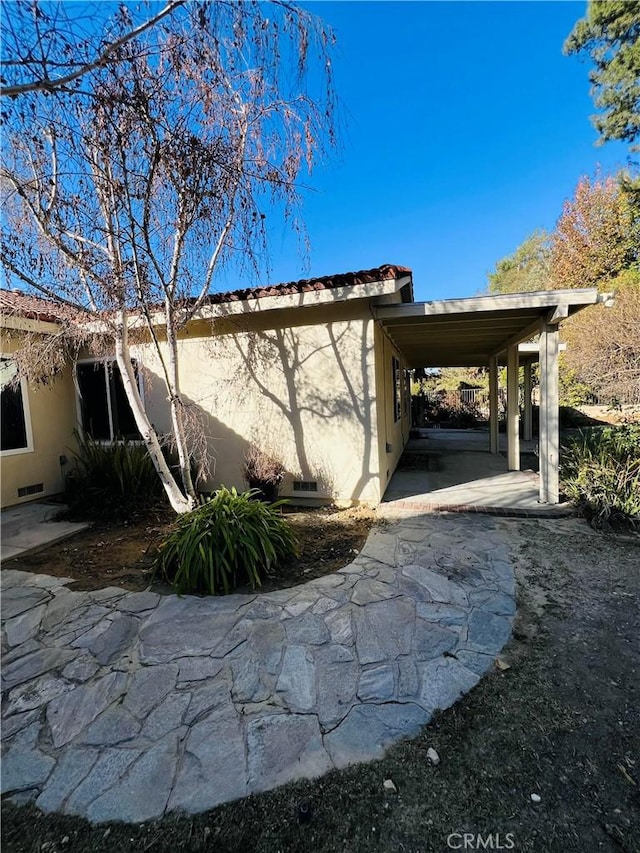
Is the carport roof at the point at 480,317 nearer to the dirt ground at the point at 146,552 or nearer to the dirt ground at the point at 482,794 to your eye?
the dirt ground at the point at 146,552

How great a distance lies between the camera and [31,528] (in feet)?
17.4

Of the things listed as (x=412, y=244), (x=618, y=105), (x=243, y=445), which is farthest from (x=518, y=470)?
(x=618, y=105)

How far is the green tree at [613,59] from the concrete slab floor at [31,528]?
19968 millimetres

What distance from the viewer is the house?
18.2 feet

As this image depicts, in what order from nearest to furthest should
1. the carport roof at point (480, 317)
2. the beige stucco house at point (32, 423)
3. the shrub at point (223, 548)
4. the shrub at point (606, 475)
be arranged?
1. the shrub at point (223, 548)
2. the shrub at point (606, 475)
3. the carport roof at point (480, 317)
4. the beige stucco house at point (32, 423)

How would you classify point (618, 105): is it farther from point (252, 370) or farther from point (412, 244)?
point (252, 370)

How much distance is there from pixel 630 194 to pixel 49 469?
878 inches

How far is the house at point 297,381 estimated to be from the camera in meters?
5.54

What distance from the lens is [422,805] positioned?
1674 mm

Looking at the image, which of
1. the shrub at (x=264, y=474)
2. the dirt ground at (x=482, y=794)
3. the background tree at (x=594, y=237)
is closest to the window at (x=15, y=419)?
the shrub at (x=264, y=474)

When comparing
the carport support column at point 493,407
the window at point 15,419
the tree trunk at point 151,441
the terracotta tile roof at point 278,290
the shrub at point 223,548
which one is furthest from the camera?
the carport support column at point 493,407

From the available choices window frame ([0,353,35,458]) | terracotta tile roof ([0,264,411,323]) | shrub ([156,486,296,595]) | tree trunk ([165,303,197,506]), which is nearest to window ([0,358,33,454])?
window frame ([0,353,35,458])

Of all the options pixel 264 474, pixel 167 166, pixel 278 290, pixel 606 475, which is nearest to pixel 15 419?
pixel 264 474

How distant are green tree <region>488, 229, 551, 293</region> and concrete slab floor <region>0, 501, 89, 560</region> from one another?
1189 inches
